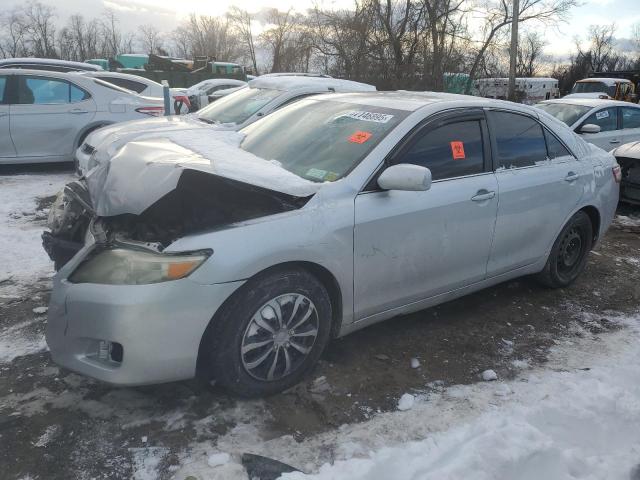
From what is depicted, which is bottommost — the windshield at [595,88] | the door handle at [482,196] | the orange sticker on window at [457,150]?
the door handle at [482,196]

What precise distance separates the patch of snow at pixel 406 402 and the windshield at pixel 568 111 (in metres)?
A: 7.23

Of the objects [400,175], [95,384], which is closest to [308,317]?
[400,175]

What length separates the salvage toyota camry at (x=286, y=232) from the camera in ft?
8.64

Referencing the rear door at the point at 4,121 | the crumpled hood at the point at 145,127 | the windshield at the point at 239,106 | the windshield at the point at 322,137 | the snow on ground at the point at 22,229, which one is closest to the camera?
the windshield at the point at 322,137

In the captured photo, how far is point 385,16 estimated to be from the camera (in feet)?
89.4

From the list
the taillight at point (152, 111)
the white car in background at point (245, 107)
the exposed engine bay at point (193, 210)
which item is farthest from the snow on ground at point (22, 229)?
the exposed engine bay at point (193, 210)

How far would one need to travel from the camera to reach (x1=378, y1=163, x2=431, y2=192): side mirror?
3.04 m

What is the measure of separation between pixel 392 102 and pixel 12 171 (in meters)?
7.09

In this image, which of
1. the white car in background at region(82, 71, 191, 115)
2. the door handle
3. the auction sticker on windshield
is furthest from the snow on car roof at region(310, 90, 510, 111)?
the white car in background at region(82, 71, 191, 115)

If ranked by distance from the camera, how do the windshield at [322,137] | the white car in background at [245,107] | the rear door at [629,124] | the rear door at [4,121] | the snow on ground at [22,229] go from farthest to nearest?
1. the rear door at [629,124]
2. the rear door at [4,121]
3. the white car in background at [245,107]
4. the snow on ground at [22,229]
5. the windshield at [322,137]

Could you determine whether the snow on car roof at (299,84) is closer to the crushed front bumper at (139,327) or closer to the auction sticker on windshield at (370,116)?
the auction sticker on windshield at (370,116)

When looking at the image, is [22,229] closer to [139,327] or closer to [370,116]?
[139,327]

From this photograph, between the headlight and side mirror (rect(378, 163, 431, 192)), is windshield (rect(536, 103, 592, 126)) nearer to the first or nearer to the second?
side mirror (rect(378, 163, 431, 192))

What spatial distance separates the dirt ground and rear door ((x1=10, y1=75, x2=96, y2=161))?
466cm
